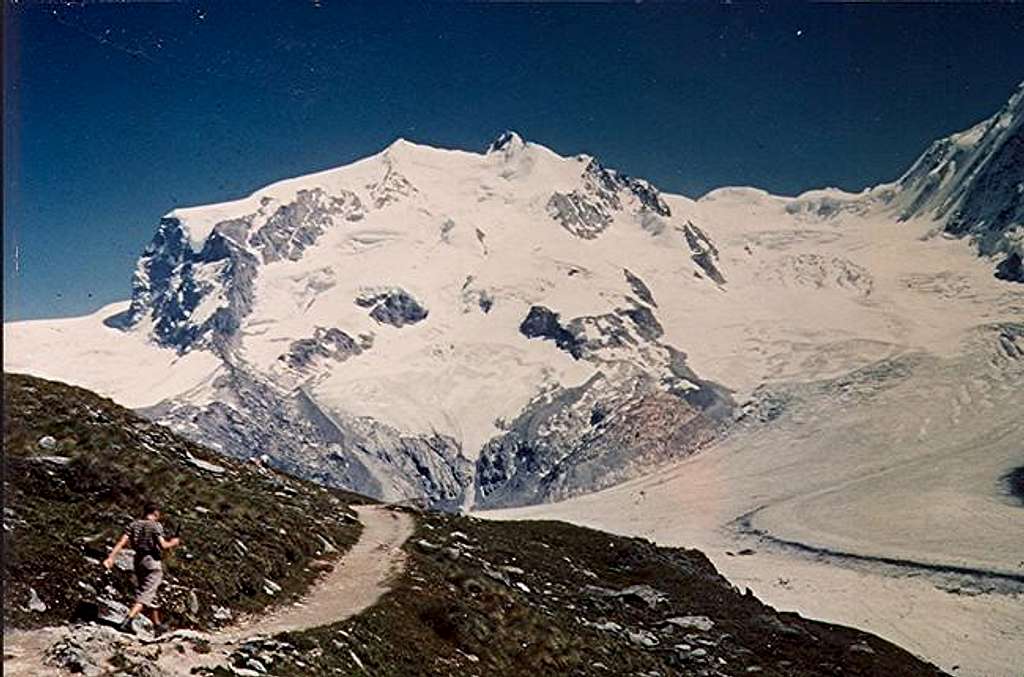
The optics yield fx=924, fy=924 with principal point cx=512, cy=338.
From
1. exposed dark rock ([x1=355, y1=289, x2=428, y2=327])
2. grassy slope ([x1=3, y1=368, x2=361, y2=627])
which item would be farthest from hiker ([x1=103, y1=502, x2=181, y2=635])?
exposed dark rock ([x1=355, y1=289, x2=428, y2=327])

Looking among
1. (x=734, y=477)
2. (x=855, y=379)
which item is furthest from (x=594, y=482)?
(x=855, y=379)

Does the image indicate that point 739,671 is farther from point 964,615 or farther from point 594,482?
point 594,482

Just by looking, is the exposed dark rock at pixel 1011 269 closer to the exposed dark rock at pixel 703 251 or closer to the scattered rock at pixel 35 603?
the exposed dark rock at pixel 703 251

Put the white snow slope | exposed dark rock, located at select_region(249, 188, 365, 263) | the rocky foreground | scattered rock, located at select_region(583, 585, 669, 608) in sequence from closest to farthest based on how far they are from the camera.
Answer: the rocky foreground
scattered rock, located at select_region(583, 585, 669, 608)
exposed dark rock, located at select_region(249, 188, 365, 263)
the white snow slope

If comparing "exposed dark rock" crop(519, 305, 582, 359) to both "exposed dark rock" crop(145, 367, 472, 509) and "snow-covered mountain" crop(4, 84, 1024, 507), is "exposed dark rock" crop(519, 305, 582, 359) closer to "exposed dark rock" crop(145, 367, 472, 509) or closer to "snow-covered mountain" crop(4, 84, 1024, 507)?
"snow-covered mountain" crop(4, 84, 1024, 507)

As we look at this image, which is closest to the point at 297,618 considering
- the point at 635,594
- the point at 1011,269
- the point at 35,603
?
the point at 35,603

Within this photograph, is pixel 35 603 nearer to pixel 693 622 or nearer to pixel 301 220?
pixel 693 622
